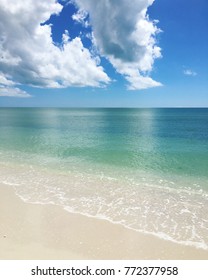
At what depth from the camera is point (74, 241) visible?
29.2 ft

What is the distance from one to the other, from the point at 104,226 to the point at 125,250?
188cm

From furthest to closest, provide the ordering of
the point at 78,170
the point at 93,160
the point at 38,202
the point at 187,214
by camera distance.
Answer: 1. the point at 93,160
2. the point at 78,170
3. the point at 38,202
4. the point at 187,214

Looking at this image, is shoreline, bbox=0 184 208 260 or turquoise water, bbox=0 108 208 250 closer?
shoreline, bbox=0 184 208 260

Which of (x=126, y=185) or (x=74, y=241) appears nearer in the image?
(x=74, y=241)

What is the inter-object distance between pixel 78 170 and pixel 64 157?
17.1 ft

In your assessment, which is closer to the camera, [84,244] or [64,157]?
[84,244]

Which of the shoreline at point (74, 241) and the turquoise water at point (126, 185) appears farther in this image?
Answer: the turquoise water at point (126, 185)

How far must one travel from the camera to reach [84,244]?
8.73 m

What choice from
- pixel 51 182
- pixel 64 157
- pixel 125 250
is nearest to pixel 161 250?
pixel 125 250

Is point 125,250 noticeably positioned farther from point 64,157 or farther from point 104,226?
point 64,157

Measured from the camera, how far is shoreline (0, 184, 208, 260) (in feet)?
26.7

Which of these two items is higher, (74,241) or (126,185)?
(126,185)

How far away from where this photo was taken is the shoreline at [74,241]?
8133 millimetres
